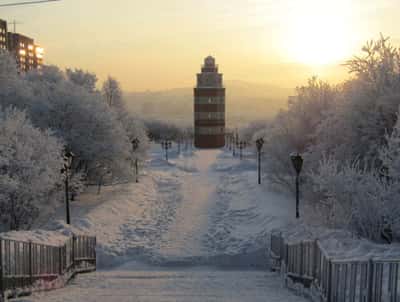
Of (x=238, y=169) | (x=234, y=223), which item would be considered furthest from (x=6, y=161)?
(x=238, y=169)

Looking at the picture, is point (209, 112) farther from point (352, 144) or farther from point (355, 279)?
point (355, 279)

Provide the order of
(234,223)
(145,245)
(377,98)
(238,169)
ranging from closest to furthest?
(145,245) < (377,98) < (234,223) < (238,169)

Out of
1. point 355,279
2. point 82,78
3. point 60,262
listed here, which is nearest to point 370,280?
point 355,279

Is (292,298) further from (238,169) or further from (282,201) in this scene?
(238,169)

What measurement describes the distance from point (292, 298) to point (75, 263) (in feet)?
22.3

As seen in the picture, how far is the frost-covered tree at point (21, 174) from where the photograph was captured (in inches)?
595

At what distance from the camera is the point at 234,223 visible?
1906cm

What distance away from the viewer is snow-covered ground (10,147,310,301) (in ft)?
29.1

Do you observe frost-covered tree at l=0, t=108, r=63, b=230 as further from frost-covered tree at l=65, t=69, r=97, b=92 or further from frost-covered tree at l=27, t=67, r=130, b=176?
frost-covered tree at l=65, t=69, r=97, b=92

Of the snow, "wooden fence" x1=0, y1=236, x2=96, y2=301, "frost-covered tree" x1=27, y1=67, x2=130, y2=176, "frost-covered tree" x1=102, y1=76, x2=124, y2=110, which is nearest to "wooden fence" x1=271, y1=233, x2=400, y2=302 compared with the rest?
the snow

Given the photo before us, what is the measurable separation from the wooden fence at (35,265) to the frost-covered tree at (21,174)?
3886mm

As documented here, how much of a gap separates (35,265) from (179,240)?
809cm

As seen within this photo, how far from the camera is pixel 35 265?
930 centimetres

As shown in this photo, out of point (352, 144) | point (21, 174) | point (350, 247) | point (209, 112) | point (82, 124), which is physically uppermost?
point (209, 112)
